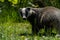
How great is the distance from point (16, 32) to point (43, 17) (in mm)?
949

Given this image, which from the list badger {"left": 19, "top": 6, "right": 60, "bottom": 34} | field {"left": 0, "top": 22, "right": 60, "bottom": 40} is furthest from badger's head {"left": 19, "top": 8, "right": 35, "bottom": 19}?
field {"left": 0, "top": 22, "right": 60, "bottom": 40}

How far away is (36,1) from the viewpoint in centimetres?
Answer: 1078

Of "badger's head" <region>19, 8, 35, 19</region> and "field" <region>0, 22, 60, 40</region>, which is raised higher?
"badger's head" <region>19, 8, 35, 19</region>

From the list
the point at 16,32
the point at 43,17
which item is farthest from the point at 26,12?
the point at 16,32

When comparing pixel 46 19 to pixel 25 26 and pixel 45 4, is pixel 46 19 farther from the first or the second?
pixel 45 4

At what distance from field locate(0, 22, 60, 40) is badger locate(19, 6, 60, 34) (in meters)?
0.39

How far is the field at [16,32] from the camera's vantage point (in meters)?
5.37

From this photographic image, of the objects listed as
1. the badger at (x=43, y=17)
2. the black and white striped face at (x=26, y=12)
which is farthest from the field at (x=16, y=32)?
the black and white striped face at (x=26, y=12)

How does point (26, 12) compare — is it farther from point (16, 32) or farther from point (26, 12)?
point (16, 32)

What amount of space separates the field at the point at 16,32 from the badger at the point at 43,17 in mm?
392

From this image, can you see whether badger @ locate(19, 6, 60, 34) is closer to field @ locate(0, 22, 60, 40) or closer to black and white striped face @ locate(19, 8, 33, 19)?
black and white striped face @ locate(19, 8, 33, 19)

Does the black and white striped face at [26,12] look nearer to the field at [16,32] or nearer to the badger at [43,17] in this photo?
the badger at [43,17]

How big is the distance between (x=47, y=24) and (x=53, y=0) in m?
3.26

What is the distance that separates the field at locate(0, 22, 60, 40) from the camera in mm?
5370
